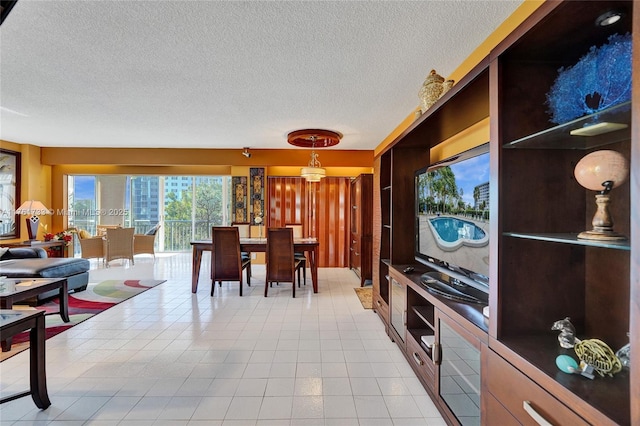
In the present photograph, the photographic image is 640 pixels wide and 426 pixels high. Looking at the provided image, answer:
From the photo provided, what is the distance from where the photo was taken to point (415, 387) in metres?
1.98

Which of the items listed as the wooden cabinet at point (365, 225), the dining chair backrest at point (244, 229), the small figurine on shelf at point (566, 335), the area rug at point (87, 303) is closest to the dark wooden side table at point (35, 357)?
the area rug at point (87, 303)

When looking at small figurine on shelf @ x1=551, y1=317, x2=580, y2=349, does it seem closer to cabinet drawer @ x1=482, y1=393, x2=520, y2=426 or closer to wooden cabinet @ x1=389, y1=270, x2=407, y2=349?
cabinet drawer @ x1=482, y1=393, x2=520, y2=426

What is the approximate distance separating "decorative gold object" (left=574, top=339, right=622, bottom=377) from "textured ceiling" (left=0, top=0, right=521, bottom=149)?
184 cm

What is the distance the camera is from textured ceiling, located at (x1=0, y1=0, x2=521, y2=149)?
1.79m

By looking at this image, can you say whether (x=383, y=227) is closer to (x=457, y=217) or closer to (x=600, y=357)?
(x=457, y=217)

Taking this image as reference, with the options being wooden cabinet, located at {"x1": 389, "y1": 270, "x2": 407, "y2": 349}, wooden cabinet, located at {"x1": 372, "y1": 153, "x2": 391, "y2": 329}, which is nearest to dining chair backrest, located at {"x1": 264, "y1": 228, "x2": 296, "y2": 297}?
wooden cabinet, located at {"x1": 372, "y1": 153, "x2": 391, "y2": 329}

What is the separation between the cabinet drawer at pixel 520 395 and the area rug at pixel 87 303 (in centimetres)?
351

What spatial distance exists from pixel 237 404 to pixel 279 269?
240 centimetres

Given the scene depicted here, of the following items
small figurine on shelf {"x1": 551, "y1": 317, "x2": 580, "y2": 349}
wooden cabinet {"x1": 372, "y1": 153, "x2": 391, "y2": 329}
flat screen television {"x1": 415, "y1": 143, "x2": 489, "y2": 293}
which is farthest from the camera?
wooden cabinet {"x1": 372, "y1": 153, "x2": 391, "y2": 329}

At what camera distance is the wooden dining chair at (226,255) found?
4070 millimetres

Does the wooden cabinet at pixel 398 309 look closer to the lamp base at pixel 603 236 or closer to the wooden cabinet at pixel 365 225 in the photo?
the lamp base at pixel 603 236

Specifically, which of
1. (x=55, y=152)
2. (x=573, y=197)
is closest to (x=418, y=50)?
(x=573, y=197)

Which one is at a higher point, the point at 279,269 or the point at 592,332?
the point at 592,332

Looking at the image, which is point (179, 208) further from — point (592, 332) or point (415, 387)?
point (592, 332)
